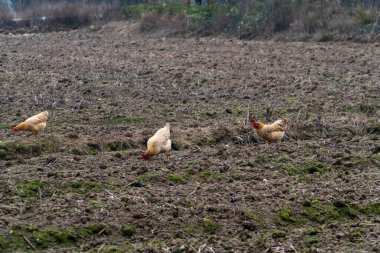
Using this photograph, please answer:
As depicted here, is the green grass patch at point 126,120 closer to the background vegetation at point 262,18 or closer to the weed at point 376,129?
the weed at point 376,129

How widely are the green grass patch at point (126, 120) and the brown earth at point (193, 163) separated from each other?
3cm

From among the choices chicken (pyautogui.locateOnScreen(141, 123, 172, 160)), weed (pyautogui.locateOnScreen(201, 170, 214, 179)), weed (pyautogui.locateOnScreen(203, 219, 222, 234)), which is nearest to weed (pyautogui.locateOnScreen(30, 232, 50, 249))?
weed (pyautogui.locateOnScreen(203, 219, 222, 234))

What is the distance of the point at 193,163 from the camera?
336 inches

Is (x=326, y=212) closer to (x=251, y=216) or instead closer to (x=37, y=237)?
(x=251, y=216)

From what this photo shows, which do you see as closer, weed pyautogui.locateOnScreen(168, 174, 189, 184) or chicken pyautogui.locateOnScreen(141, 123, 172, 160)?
weed pyautogui.locateOnScreen(168, 174, 189, 184)

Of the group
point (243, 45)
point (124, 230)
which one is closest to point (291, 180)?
point (124, 230)

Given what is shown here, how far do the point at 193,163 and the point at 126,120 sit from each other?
3069 millimetres

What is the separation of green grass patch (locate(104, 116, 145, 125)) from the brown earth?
0.10ft

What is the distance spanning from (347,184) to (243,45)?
54.4 feet

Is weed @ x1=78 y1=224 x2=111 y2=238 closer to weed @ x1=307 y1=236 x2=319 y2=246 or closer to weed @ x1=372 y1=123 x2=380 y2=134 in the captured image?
weed @ x1=307 y1=236 x2=319 y2=246

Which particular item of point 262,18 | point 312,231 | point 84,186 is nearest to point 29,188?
point 84,186

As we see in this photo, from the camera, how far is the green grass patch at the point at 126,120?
11242 millimetres

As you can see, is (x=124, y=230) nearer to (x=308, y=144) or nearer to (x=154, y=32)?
(x=308, y=144)

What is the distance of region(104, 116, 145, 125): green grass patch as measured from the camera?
11242mm
